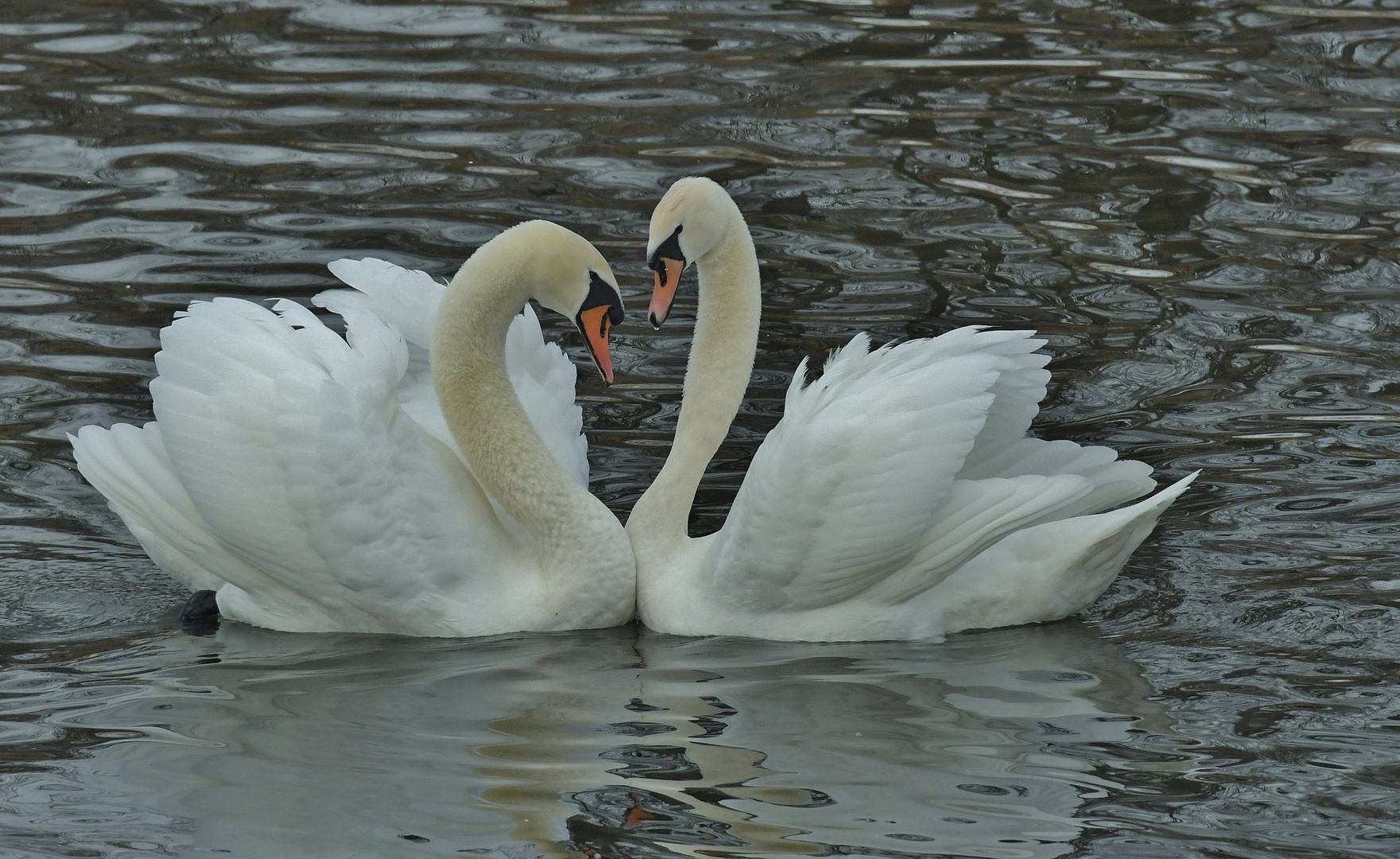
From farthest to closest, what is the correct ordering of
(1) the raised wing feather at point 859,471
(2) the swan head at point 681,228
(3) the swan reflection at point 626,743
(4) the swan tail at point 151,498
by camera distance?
(4) the swan tail at point 151,498 → (2) the swan head at point 681,228 → (1) the raised wing feather at point 859,471 → (3) the swan reflection at point 626,743

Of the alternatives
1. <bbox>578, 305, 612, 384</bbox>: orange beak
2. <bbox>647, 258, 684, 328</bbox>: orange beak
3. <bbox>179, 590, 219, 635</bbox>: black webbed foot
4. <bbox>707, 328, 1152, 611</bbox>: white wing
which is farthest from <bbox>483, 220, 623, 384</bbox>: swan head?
<bbox>179, 590, 219, 635</bbox>: black webbed foot

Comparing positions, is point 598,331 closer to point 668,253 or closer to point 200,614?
point 668,253

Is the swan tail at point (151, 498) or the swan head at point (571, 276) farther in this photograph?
the swan tail at point (151, 498)

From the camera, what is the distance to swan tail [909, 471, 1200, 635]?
606 centimetres

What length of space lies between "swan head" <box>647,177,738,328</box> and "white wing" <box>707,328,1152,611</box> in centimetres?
56

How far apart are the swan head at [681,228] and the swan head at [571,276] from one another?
20 centimetres

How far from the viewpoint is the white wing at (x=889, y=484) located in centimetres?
582

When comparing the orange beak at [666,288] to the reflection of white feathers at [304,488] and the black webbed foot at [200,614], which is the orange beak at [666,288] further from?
the black webbed foot at [200,614]

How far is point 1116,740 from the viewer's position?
5.26 meters

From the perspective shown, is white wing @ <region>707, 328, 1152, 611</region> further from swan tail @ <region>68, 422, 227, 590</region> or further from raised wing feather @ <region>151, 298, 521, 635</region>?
swan tail @ <region>68, 422, 227, 590</region>

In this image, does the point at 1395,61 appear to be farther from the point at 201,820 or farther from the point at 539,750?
the point at 201,820

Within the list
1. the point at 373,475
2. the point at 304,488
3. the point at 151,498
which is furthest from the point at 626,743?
the point at 151,498

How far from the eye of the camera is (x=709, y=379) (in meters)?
6.68

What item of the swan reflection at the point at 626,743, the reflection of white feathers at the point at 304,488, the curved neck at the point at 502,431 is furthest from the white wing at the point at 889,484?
the reflection of white feathers at the point at 304,488
